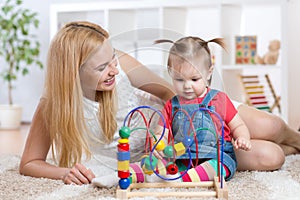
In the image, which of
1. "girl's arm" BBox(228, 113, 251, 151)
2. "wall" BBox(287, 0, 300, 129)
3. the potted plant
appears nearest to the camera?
"girl's arm" BBox(228, 113, 251, 151)

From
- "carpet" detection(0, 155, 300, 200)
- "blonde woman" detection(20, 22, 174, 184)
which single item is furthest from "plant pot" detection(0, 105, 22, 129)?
"blonde woman" detection(20, 22, 174, 184)

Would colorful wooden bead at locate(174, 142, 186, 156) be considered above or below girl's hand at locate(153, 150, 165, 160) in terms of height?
above

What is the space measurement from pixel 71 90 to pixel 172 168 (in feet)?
1.22

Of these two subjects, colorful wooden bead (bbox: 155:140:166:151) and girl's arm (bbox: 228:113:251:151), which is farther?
girl's arm (bbox: 228:113:251:151)

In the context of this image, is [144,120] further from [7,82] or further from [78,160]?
[7,82]

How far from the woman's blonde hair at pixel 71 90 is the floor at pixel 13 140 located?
1.00 meters

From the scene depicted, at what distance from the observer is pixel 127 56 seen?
A: 4.36 feet

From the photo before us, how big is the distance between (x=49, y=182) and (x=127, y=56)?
1.37 ft

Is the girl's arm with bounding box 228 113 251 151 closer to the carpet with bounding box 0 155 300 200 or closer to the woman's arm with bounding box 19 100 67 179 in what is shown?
the carpet with bounding box 0 155 300 200

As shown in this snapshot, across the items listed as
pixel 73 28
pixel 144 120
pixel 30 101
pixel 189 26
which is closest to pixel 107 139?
pixel 144 120

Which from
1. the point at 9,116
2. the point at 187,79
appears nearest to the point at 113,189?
the point at 187,79

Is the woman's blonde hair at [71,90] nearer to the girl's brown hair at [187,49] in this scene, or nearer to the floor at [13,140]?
the girl's brown hair at [187,49]

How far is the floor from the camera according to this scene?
2.47m

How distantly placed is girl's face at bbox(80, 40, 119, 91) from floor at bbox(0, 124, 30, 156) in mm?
1164
